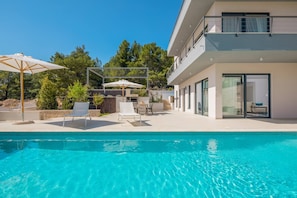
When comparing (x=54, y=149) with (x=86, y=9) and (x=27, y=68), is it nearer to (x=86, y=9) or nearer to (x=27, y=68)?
(x=27, y=68)

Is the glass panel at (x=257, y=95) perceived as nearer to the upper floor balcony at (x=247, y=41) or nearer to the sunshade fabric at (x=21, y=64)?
the upper floor balcony at (x=247, y=41)

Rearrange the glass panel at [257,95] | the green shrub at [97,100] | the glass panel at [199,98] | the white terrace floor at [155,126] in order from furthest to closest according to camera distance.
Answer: the glass panel at [199,98]
the green shrub at [97,100]
the glass panel at [257,95]
the white terrace floor at [155,126]

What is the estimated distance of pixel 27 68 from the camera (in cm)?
824

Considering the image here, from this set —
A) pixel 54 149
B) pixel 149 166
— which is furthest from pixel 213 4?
pixel 54 149

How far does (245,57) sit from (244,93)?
2166mm

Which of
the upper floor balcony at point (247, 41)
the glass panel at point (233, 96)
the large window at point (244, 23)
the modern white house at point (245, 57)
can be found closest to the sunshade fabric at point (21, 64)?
the upper floor balcony at point (247, 41)

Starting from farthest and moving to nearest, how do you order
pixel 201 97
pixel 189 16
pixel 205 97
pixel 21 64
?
pixel 201 97, pixel 205 97, pixel 189 16, pixel 21 64

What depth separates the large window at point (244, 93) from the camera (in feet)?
31.7

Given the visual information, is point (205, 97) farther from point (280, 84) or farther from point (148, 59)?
point (148, 59)

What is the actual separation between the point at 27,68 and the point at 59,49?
27.1 meters

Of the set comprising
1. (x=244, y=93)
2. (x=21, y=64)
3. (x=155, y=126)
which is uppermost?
(x=21, y=64)

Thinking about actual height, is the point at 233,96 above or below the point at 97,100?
above

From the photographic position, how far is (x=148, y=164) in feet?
12.3

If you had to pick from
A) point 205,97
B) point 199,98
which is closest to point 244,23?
point 205,97
